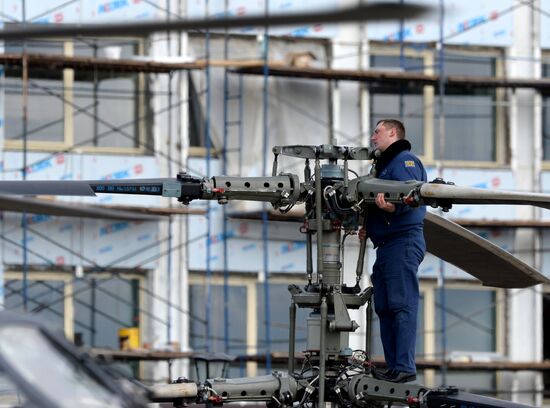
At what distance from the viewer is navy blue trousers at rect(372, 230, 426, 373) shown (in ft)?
38.5

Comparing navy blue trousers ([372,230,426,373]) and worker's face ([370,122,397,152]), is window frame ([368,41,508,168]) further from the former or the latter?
navy blue trousers ([372,230,426,373])

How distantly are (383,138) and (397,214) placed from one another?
22.7 inches

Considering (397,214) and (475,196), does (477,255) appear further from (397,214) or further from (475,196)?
(475,196)

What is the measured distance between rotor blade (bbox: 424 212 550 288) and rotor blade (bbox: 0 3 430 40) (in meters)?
5.89

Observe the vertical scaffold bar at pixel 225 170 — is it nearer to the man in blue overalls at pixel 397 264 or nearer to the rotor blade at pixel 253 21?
the man in blue overalls at pixel 397 264

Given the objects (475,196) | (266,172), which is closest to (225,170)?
(266,172)

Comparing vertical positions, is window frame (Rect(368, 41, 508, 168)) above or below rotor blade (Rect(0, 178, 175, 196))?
above

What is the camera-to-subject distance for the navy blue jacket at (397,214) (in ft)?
38.8

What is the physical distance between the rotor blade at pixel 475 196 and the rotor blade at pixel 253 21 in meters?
4.32

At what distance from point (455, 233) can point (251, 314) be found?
12.5 m

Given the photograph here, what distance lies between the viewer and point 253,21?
22.1ft

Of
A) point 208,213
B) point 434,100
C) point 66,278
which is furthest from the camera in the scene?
point 434,100

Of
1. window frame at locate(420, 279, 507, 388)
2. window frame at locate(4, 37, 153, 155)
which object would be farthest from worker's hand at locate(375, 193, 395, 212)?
window frame at locate(420, 279, 507, 388)

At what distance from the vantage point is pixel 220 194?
1176 centimetres
